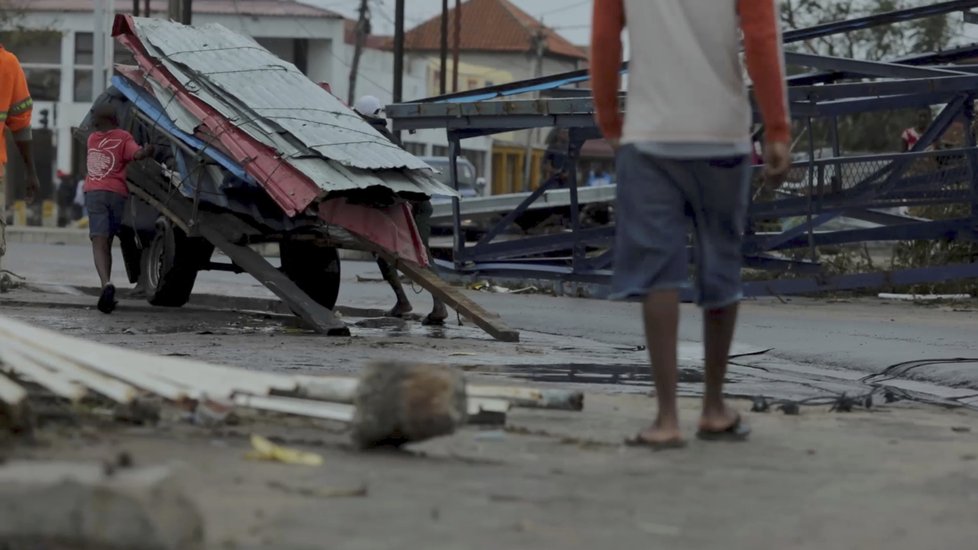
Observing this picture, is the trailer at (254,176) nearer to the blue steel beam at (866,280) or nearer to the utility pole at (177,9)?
the blue steel beam at (866,280)

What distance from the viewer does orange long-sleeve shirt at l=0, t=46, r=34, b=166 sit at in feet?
38.8

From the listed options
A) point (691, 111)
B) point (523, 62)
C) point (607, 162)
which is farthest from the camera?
point (523, 62)

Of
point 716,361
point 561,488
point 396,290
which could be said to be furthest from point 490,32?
point 561,488

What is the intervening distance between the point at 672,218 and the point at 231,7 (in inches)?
2840

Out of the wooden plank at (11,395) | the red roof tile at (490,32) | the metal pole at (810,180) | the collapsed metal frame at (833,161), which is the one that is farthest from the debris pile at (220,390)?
the red roof tile at (490,32)

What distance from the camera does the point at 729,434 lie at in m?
5.77

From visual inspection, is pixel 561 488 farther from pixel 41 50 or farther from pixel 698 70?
pixel 41 50

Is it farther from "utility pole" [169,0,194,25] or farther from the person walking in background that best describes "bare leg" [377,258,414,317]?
"utility pole" [169,0,194,25]

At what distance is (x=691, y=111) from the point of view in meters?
5.62

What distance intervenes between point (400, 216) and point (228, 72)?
67.6 inches

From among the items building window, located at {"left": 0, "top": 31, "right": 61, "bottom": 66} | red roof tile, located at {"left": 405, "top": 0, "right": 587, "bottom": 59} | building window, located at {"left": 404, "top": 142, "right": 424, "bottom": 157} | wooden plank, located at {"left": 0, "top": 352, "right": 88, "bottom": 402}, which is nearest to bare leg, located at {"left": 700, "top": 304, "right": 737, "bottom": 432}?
wooden plank, located at {"left": 0, "top": 352, "right": 88, "bottom": 402}

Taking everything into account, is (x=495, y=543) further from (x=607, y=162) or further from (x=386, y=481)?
(x=607, y=162)

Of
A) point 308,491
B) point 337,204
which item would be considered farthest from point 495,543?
point 337,204

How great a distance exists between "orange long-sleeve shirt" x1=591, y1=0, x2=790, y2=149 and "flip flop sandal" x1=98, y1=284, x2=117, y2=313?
→ 7.23 meters
